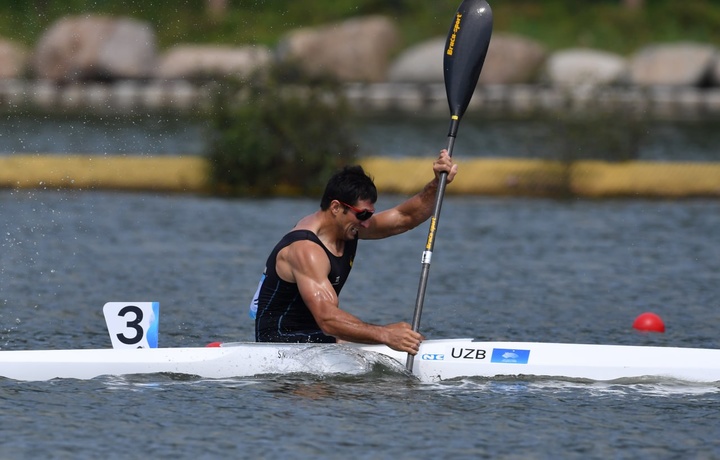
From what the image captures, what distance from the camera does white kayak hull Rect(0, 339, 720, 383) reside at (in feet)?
34.1

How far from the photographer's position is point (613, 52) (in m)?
49.9

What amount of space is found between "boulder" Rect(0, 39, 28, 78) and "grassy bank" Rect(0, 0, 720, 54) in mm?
3006

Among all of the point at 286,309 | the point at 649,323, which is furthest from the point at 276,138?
the point at 286,309

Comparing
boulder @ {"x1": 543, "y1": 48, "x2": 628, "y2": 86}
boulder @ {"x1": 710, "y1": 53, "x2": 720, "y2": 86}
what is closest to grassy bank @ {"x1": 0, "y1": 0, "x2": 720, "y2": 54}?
boulder @ {"x1": 543, "y1": 48, "x2": 628, "y2": 86}

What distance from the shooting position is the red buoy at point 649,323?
43.2 feet

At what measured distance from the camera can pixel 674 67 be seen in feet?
148

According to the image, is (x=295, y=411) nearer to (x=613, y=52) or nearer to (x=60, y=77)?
(x=60, y=77)

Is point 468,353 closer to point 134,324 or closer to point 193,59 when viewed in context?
point 134,324

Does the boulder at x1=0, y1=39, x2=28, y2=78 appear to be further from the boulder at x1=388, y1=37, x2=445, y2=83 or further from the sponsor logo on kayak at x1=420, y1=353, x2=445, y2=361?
the sponsor logo on kayak at x1=420, y1=353, x2=445, y2=361

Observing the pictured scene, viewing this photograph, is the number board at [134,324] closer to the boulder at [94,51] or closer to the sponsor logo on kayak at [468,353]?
the sponsor logo on kayak at [468,353]

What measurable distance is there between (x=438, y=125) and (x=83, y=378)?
29330 millimetres

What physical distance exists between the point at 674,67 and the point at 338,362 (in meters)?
36.6

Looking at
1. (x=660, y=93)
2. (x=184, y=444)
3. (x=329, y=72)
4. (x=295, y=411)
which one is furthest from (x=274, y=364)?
(x=660, y=93)

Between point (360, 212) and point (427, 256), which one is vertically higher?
point (360, 212)
